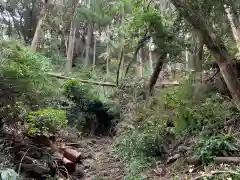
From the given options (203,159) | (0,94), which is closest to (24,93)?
(0,94)

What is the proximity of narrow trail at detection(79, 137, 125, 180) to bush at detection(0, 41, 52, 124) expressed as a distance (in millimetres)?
2205

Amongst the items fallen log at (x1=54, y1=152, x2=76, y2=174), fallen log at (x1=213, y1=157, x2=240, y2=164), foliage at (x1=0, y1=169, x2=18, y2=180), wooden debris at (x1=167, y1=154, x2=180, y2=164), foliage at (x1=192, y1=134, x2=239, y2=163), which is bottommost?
fallen log at (x1=54, y1=152, x2=76, y2=174)

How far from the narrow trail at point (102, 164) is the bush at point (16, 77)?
2205mm

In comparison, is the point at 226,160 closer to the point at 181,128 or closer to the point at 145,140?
the point at 181,128

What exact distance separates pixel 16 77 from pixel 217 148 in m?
4.30

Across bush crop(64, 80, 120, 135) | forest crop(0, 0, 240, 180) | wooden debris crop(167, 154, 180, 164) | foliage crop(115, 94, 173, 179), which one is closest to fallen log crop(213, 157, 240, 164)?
forest crop(0, 0, 240, 180)

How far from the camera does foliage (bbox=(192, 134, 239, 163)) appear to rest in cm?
572

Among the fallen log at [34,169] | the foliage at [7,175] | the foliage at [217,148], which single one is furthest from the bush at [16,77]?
the foliage at [217,148]

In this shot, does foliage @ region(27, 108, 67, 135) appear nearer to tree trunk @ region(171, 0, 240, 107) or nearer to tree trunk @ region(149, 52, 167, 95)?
tree trunk @ region(149, 52, 167, 95)

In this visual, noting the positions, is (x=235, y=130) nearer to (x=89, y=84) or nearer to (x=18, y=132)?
(x=18, y=132)

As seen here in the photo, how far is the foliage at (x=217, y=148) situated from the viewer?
572 cm

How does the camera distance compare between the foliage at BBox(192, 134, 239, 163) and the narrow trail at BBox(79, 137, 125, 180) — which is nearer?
the foliage at BBox(192, 134, 239, 163)

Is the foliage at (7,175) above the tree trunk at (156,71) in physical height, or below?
below

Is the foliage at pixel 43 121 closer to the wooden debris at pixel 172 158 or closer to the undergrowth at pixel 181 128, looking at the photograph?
the undergrowth at pixel 181 128
